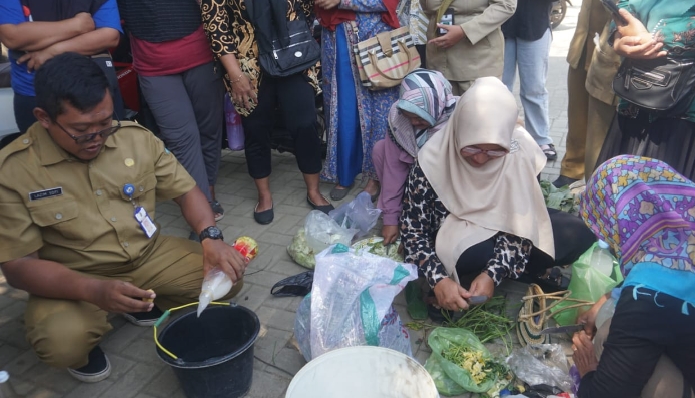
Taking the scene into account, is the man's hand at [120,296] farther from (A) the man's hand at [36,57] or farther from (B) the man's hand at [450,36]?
(B) the man's hand at [450,36]

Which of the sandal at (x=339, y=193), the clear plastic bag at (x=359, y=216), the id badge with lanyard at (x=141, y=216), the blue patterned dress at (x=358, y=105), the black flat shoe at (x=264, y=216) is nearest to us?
the id badge with lanyard at (x=141, y=216)

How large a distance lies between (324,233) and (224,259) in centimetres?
90

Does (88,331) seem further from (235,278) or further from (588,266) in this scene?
(588,266)

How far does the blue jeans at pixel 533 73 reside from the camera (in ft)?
13.3

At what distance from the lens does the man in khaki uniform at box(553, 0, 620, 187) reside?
10.2 ft

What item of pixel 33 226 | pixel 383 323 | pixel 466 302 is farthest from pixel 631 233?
pixel 33 226

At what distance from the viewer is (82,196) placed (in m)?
2.25

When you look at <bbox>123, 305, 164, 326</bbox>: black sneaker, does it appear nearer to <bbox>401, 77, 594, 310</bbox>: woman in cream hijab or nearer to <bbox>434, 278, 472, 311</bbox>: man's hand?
<bbox>401, 77, 594, 310</bbox>: woman in cream hijab

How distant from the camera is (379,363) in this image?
1.94m

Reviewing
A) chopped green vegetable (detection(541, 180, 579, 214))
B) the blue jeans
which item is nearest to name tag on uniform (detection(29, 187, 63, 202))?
chopped green vegetable (detection(541, 180, 579, 214))

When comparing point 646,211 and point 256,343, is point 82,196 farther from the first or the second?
point 646,211

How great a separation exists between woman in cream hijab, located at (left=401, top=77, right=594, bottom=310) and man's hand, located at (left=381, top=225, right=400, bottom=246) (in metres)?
0.33

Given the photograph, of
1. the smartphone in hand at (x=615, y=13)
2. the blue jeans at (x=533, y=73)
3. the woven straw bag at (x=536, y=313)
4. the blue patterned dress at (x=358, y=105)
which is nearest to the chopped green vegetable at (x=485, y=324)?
the woven straw bag at (x=536, y=313)

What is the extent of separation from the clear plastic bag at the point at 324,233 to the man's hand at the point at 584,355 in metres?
1.44
